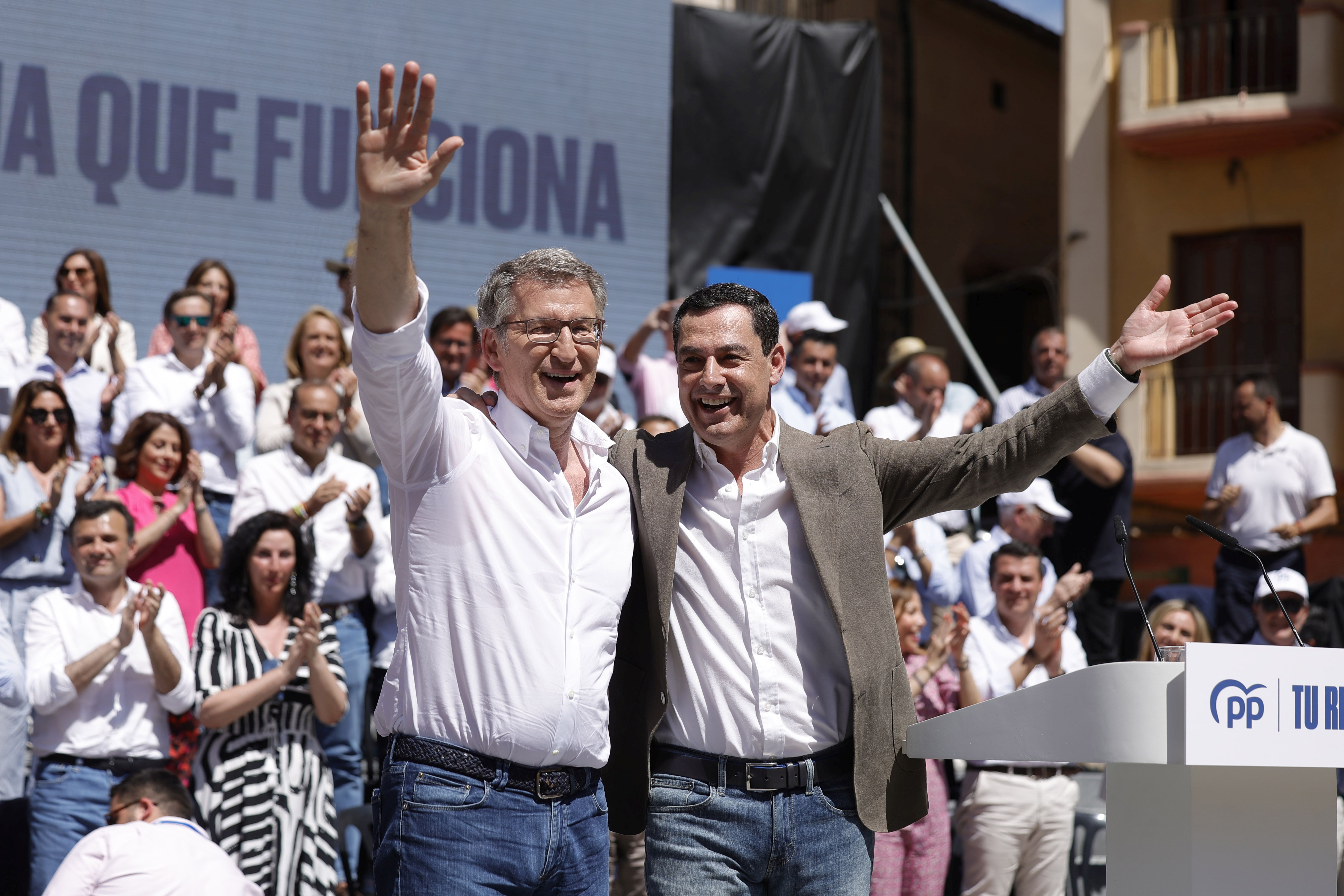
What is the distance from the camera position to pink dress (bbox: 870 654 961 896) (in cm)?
572

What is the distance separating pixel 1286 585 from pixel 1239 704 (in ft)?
18.5

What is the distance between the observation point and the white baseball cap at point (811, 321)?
8.81 metres

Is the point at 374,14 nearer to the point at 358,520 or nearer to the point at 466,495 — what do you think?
the point at 358,520

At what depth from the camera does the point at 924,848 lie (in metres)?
5.84

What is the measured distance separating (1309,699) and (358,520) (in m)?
4.42

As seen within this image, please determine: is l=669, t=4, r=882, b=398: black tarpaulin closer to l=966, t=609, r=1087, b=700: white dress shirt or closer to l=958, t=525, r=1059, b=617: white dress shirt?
l=958, t=525, r=1059, b=617: white dress shirt

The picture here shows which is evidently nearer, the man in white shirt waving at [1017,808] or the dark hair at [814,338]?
the man in white shirt waving at [1017,808]

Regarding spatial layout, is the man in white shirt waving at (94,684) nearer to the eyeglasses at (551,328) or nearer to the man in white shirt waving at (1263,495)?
the eyeglasses at (551,328)

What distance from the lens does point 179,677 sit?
5648mm

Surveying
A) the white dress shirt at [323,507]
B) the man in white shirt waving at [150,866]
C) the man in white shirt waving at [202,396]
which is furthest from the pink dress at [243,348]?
the man in white shirt waving at [150,866]

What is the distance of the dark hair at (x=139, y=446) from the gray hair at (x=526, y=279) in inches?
164

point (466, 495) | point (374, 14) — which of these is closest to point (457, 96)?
point (374, 14)

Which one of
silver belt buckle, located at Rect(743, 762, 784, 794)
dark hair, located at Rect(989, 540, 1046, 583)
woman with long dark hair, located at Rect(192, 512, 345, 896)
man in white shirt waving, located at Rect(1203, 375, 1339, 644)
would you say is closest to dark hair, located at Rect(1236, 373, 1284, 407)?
man in white shirt waving, located at Rect(1203, 375, 1339, 644)

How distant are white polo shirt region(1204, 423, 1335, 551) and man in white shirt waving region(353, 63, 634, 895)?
22.9ft
